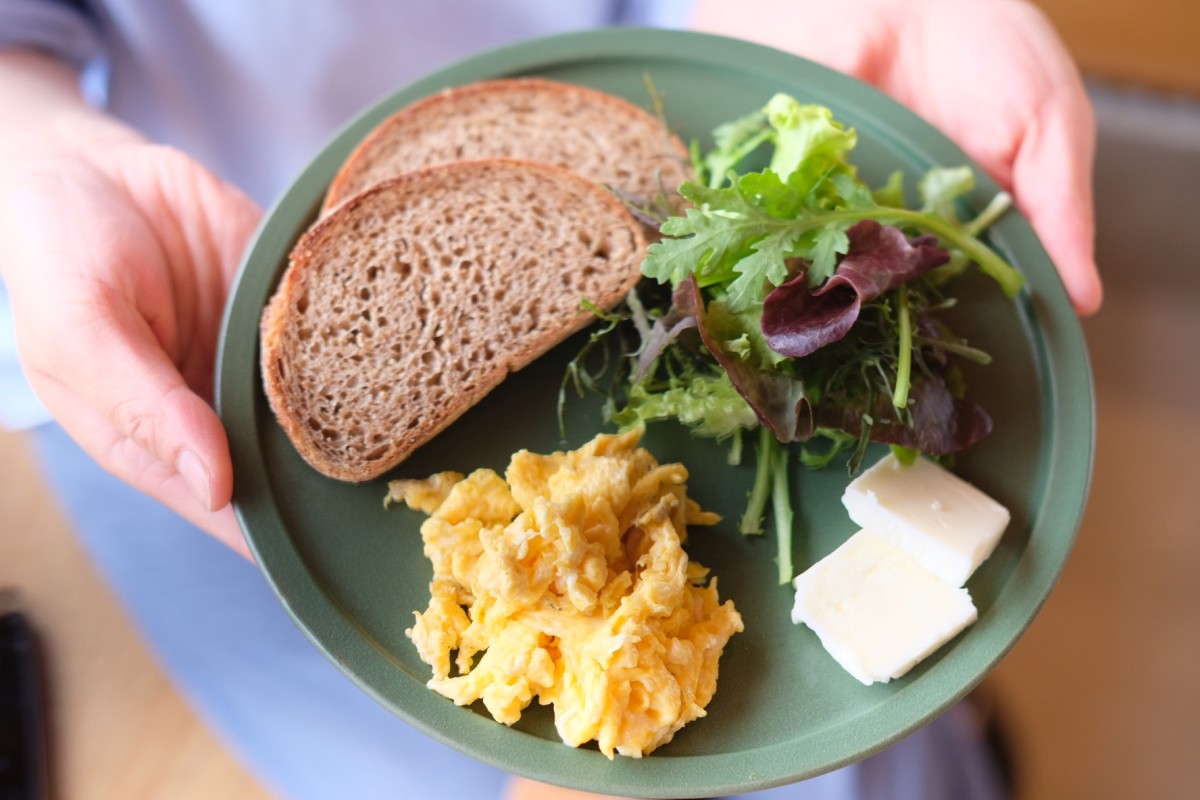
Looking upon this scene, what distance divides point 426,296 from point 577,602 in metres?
0.75

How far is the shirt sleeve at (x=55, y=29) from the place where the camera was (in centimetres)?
227

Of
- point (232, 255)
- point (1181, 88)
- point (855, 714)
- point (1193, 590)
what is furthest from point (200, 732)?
point (1181, 88)

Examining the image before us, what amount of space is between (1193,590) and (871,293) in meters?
2.58

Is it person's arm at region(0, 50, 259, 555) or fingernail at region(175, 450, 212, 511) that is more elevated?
person's arm at region(0, 50, 259, 555)

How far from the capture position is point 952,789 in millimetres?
2738

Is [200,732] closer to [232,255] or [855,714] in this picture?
[232,255]

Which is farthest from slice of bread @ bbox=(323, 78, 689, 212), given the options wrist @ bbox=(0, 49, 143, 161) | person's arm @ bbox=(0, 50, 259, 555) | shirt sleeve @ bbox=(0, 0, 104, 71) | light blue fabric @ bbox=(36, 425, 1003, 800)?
light blue fabric @ bbox=(36, 425, 1003, 800)

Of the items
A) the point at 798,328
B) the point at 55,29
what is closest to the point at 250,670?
the point at 798,328

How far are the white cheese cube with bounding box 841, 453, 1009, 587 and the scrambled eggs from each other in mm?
319

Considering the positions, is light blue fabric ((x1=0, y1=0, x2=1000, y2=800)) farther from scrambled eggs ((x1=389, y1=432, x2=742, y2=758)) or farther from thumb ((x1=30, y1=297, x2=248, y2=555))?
scrambled eggs ((x1=389, y1=432, x2=742, y2=758))

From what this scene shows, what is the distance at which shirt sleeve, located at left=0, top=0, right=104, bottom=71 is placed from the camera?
2271 mm

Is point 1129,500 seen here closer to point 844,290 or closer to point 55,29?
point 844,290

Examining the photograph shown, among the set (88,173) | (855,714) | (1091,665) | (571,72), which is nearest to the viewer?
(855,714)

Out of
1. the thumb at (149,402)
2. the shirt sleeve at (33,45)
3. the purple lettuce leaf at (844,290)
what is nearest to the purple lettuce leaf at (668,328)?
the purple lettuce leaf at (844,290)
